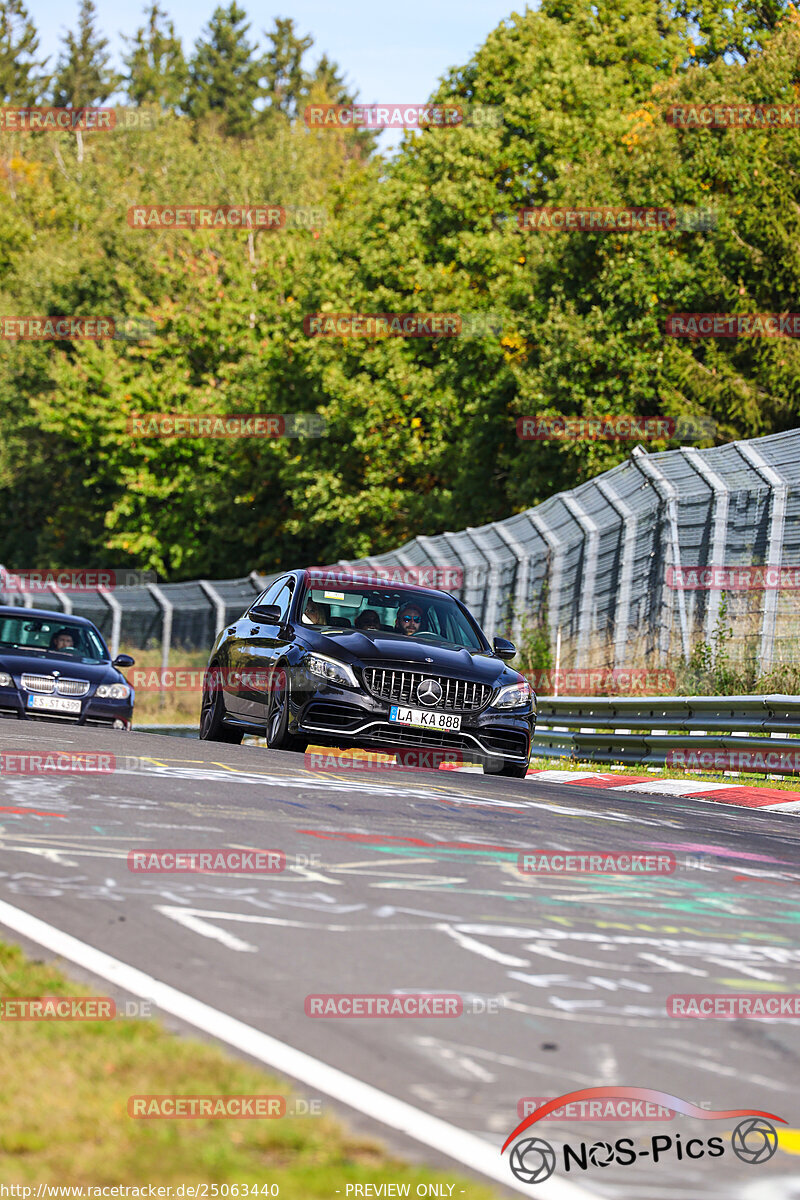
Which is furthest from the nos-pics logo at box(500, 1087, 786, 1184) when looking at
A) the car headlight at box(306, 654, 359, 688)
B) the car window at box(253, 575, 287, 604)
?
the car window at box(253, 575, 287, 604)

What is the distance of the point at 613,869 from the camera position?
7.74 m

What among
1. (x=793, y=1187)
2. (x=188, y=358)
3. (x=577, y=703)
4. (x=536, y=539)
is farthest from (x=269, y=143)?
(x=793, y=1187)

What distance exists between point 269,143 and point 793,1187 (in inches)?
3275

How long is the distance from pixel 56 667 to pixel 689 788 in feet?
24.8

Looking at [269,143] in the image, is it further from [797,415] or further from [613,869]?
[613,869]

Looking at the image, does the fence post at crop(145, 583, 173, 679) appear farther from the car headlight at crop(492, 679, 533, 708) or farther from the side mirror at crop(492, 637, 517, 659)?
the car headlight at crop(492, 679, 533, 708)

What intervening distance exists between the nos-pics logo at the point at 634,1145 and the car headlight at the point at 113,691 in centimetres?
1457

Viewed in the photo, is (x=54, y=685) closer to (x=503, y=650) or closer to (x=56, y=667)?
(x=56, y=667)

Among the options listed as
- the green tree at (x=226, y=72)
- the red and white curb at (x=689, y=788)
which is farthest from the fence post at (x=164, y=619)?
the green tree at (x=226, y=72)

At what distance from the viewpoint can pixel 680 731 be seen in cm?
1677

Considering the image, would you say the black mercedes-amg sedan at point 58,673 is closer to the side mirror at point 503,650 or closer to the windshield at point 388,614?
the windshield at point 388,614

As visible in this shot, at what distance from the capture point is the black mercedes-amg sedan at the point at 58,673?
17797 millimetres

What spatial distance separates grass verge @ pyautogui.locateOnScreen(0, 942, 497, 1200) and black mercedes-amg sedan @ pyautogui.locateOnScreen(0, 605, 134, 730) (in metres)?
13.6

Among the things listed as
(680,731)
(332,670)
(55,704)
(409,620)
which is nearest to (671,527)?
(680,731)
